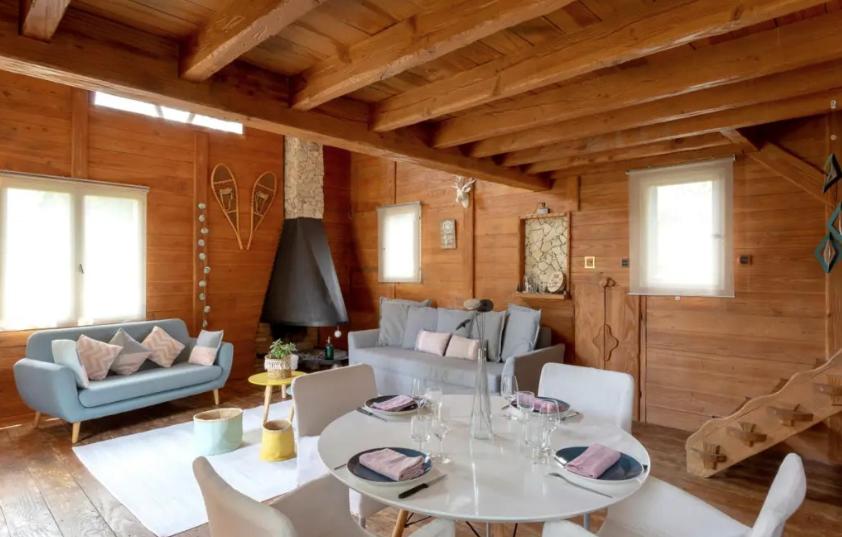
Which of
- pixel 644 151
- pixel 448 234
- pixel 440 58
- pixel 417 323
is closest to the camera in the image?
pixel 440 58

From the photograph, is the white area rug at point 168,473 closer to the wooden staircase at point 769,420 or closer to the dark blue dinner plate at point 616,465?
the dark blue dinner plate at point 616,465

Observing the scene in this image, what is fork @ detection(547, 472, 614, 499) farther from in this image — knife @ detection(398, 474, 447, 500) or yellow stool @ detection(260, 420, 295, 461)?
yellow stool @ detection(260, 420, 295, 461)

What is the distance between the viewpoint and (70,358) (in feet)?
11.8

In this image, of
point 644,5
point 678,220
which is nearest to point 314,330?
point 678,220

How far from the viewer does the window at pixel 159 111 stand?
454 cm

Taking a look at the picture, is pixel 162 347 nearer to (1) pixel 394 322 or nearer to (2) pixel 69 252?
(2) pixel 69 252

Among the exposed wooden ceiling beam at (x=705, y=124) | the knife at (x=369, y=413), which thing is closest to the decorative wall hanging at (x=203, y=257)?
the exposed wooden ceiling beam at (x=705, y=124)

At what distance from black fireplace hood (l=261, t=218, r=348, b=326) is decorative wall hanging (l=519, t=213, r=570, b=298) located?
7.70ft

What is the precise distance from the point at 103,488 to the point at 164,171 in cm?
330

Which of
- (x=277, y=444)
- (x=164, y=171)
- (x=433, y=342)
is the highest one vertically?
(x=164, y=171)

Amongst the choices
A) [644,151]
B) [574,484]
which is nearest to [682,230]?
[644,151]

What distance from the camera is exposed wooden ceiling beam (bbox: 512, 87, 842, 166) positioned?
8.55ft

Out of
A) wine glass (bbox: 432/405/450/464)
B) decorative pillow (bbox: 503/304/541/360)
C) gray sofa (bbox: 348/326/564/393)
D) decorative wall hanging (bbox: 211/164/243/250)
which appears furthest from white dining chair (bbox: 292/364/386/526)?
decorative wall hanging (bbox: 211/164/243/250)

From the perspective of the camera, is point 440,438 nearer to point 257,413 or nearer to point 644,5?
point 644,5
